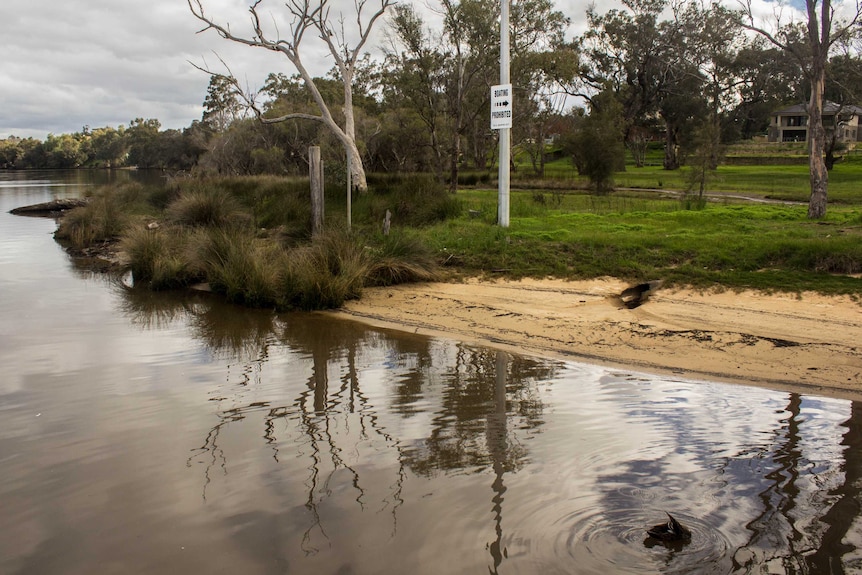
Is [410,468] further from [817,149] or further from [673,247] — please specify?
[817,149]

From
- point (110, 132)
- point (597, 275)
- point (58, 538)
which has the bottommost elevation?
point (58, 538)

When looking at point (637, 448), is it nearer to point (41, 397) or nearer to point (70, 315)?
point (41, 397)

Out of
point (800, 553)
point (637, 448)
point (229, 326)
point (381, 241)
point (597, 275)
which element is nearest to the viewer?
point (800, 553)

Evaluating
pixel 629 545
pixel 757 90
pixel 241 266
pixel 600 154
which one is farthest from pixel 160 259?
pixel 757 90

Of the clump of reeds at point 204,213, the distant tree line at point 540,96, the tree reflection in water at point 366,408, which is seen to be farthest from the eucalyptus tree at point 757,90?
the tree reflection in water at point 366,408

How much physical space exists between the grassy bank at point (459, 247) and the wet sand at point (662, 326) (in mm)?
576

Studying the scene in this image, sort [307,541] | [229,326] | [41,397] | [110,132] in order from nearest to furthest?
[307,541] → [41,397] → [229,326] → [110,132]

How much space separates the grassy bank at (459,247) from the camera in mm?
10423

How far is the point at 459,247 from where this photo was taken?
13047 mm

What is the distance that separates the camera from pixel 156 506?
469 cm

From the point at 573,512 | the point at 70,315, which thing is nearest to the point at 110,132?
the point at 70,315

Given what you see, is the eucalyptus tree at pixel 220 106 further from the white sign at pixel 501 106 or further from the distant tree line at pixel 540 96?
the white sign at pixel 501 106

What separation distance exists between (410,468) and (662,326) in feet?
15.4

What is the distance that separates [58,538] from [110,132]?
153162 mm
